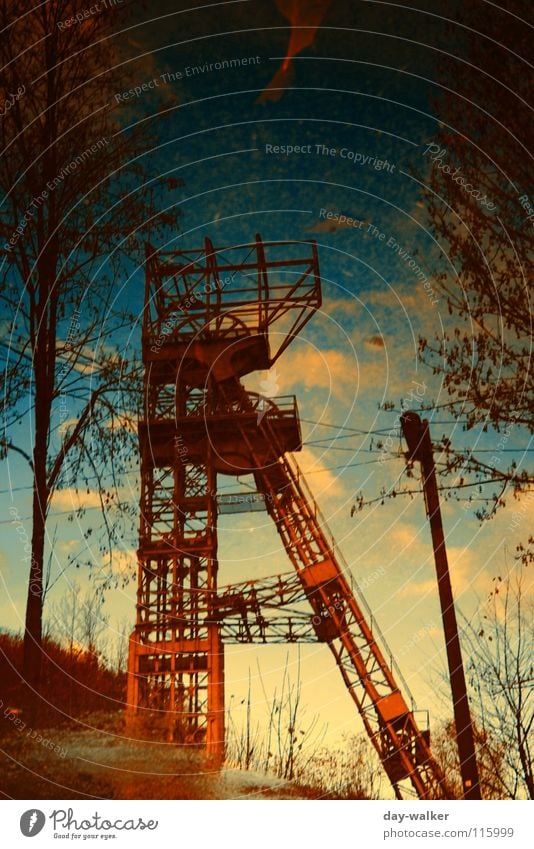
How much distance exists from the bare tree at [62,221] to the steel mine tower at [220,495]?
3.75ft

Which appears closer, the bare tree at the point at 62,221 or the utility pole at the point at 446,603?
the utility pole at the point at 446,603

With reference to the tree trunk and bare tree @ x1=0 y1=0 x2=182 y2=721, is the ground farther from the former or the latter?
bare tree @ x1=0 y1=0 x2=182 y2=721

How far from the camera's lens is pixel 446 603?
1111cm

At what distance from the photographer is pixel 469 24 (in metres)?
12.1

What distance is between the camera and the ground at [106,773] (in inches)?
386

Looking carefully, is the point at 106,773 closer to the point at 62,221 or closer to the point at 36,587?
the point at 36,587

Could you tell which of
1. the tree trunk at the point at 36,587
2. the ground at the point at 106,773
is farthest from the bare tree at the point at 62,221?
the ground at the point at 106,773

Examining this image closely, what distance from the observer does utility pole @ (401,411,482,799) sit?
10.4 metres

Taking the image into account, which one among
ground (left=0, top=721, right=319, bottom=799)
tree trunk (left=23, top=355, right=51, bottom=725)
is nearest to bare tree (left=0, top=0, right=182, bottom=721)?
tree trunk (left=23, top=355, right=51, bottom=725)

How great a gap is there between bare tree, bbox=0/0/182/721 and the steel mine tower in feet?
3.75

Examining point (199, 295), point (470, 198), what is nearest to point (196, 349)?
point (199, 295)

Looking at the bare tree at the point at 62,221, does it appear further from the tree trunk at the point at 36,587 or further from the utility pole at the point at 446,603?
the utility pole at the point at 446,603

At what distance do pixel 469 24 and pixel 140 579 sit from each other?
33.1 ft
